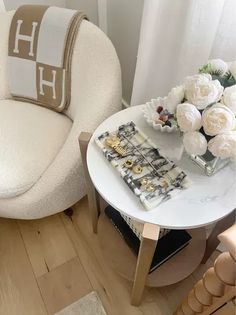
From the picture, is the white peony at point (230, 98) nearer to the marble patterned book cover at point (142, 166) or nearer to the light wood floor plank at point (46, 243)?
the marble patterned book cover at point (142, 166)

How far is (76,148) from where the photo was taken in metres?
0.96

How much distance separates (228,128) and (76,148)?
54cm

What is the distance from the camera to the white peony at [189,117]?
2.06ft

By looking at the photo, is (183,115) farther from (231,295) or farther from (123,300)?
(123,300)

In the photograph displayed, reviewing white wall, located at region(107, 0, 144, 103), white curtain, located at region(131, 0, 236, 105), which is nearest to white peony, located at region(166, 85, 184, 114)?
white curtain, located at region(131, 0, 236, 105)

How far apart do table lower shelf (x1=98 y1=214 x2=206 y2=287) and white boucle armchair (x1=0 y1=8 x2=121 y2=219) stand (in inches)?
9.0

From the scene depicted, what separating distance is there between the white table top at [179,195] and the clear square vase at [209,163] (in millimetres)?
12

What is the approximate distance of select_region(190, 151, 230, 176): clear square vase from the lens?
728 millimetres

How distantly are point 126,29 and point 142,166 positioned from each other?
93cm

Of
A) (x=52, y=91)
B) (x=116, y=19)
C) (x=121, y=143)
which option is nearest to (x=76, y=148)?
(x=121, y=143)

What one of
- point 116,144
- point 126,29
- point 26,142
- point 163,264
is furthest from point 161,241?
point 126,29

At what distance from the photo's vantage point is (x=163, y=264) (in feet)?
3.37

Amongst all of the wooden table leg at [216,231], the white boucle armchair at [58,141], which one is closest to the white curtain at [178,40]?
the white boucle armchair at [58,141]

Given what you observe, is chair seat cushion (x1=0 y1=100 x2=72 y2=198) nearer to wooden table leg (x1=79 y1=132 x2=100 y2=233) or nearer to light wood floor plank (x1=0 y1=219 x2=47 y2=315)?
wooden table leg (x1=79 y1=132 x2=100 y2=233)
